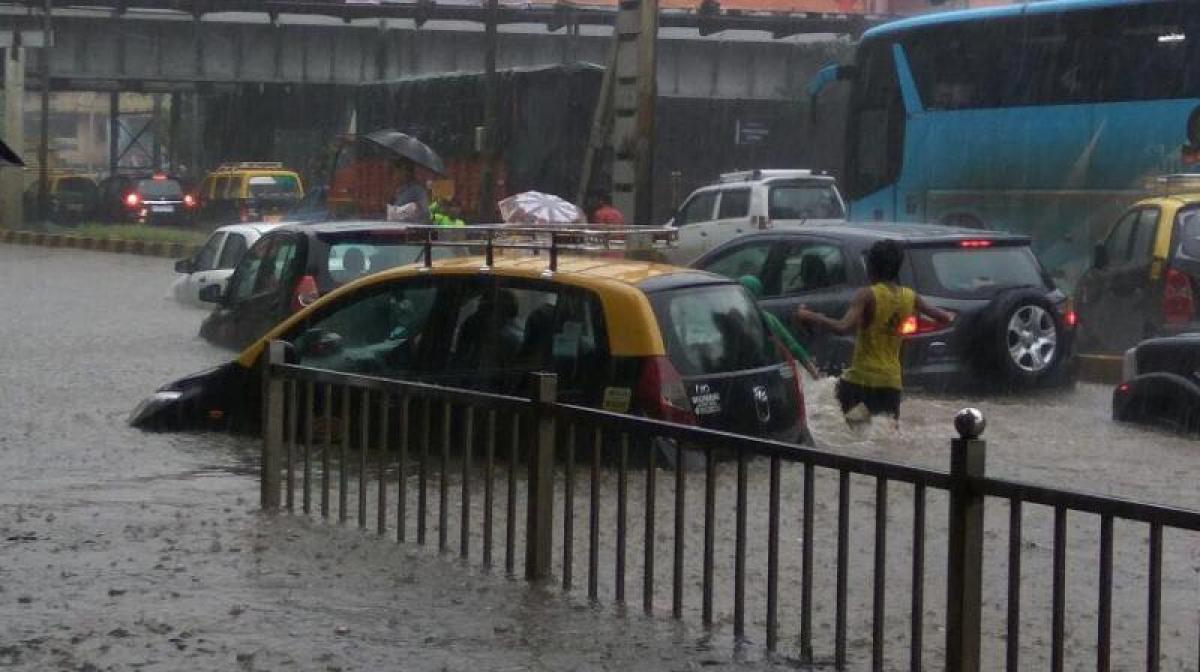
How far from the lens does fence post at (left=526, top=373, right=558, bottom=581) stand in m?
7.20

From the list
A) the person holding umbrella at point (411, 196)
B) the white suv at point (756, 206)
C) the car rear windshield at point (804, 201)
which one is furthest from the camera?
the car rear windshield at point (804, 201)

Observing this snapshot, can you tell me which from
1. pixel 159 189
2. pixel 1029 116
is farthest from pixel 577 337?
pixel 159 189

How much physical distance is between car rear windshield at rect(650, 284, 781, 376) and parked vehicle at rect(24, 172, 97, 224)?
167 feet

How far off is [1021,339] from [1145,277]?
3218 millimetres

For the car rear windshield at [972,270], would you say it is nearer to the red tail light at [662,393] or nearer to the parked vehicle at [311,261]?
the parked vehicle at [311,261]

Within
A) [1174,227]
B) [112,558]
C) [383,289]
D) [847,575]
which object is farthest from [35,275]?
[847,575]

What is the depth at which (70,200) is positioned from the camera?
5928cm

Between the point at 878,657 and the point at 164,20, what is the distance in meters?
52.4

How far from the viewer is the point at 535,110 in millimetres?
37594

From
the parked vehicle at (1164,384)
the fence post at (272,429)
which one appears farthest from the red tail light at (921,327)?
the fence post at (272,429)

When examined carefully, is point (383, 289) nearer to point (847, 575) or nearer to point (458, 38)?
point (847, 575)

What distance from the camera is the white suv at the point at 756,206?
89.8ft

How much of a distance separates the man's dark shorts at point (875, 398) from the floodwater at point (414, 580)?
0.19 metres

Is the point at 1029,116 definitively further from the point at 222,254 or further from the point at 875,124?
the point at 222,254
